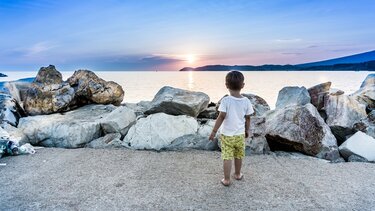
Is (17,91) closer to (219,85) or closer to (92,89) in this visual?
(92,89)

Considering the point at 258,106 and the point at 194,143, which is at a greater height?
the point at 258,106

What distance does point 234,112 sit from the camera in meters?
4.09

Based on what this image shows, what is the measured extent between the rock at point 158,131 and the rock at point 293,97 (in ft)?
8.73

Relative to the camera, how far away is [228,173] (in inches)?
159

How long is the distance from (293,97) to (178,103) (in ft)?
9.80

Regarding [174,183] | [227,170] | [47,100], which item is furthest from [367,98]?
[47,100]

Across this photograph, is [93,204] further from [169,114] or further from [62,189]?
[169,114]

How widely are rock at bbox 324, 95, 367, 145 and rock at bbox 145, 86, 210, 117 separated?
2777 mm

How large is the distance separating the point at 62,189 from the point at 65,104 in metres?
4.02

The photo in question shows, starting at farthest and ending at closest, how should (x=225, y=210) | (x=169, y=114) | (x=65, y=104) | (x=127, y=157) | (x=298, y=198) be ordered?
(x=65, y=104)
(x=169, y=114)
(x=127, y=157)
(x=298, y=198)
(x=225, y=210)

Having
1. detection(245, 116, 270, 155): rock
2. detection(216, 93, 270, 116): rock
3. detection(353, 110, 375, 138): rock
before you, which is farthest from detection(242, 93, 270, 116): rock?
detection(353, 110, 375, 138): rock

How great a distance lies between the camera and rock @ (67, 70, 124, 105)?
8250 millimetres

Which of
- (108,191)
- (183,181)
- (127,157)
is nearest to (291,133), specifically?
(183,181)

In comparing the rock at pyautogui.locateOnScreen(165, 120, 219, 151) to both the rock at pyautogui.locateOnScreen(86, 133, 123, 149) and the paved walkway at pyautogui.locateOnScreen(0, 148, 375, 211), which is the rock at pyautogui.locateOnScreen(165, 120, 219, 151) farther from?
the rock at pyautogui.locateOnScreen(86, 133, 123, 149)
